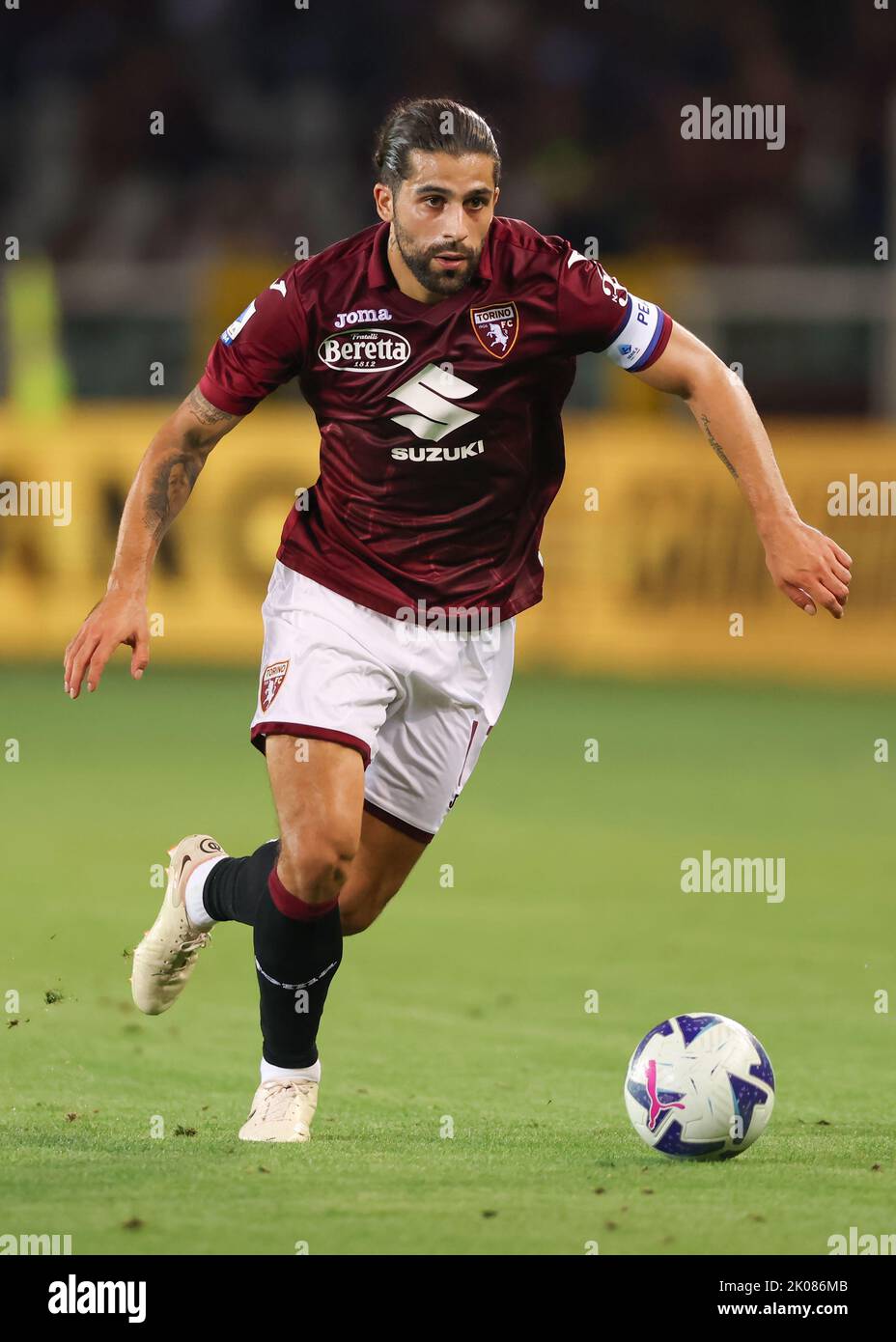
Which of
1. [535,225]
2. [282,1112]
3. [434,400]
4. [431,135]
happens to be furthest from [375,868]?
[535,225]

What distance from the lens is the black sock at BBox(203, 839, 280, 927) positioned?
5652mm

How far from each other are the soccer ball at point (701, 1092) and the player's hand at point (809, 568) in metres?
1.05

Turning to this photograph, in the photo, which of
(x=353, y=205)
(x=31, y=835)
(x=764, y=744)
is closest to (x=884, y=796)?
(x=764, y=744)

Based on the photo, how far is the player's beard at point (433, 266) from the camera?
522cm

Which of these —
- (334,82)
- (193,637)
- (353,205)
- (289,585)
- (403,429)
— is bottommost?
(289,585)

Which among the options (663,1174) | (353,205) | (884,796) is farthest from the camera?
(353,205)

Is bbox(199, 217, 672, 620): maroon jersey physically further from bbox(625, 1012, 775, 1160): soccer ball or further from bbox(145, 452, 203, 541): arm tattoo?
bbox(625, 1012, 775, 1160): soccer ball

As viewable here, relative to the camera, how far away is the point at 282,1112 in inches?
201

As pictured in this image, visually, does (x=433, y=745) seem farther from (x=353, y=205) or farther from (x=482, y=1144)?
(x=353, y=205)

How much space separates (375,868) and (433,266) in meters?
1.60

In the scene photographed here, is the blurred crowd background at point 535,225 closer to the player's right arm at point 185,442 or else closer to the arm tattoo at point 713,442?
the arm tattoo at point 713,442

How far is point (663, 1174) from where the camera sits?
4.80 metres

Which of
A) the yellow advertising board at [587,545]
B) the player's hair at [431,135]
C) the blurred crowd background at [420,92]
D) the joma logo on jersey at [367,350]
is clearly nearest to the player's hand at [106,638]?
the joma logo on jersey at [367,350]

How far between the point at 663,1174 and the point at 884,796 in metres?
6.98
